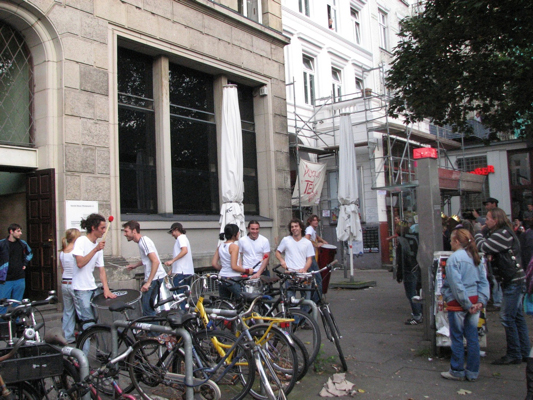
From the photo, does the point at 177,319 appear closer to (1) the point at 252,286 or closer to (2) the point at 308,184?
(1) the point at 252,286

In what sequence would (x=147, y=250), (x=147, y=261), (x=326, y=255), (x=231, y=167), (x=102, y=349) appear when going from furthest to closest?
(x=231, y=167), (x=326, y=255), (x=147, y=261), (x=147, y=250), (x=102, y=349)

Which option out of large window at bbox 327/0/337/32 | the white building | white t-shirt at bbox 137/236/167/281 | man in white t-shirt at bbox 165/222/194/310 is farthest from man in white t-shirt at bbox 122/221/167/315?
large window at bbox 327/0/337/32

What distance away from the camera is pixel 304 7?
2080cm

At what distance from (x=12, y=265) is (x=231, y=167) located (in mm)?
4166

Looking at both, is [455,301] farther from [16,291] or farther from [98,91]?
[98,91]

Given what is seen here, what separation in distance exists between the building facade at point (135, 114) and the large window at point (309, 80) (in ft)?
17.8

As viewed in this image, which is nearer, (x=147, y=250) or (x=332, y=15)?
(x=147, y=250)

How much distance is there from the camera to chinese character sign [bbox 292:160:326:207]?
17766 millimetres

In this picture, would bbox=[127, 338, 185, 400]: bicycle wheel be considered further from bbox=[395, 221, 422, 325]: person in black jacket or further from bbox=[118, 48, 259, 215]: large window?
bbox=[118, 48, 259, 215]: large window

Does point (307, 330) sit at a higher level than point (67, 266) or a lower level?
lower

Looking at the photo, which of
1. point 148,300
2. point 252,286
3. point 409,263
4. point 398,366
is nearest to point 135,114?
point 148,300

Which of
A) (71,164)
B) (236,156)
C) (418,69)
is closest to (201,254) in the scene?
(236,156)

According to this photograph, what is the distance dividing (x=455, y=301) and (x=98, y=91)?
7626 millimetres

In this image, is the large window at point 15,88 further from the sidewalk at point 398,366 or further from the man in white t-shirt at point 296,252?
the sidewalk at point 398,366
